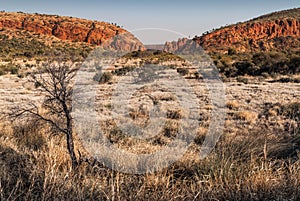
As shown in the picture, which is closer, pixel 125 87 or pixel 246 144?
pixel 246 144

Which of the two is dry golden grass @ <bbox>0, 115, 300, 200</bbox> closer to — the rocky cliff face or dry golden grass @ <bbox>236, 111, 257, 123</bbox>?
dry golden grass @ <bbox>236, 111, 257, 123</bbox>

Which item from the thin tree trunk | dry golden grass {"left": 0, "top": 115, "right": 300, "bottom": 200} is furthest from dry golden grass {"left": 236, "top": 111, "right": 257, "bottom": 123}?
the thin tree trunk

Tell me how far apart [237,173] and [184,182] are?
1.85 feet

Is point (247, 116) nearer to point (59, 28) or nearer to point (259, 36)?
point (259, 36)

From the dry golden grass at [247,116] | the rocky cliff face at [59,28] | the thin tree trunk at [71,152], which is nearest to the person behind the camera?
the thin tree trunk at [71,152]

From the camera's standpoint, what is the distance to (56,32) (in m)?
75.3

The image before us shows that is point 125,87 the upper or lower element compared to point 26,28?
lower

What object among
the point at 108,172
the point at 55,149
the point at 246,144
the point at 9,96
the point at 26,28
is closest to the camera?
the point at 108,172

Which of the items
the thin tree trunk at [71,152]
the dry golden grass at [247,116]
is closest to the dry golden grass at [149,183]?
the thin tree trunk at [71,152]

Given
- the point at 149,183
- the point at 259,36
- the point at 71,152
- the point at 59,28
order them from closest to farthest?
the point at 149,183, the point at 71,152, the point at 259,36, the point at 59,28

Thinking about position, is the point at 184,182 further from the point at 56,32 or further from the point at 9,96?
the point at 56,32

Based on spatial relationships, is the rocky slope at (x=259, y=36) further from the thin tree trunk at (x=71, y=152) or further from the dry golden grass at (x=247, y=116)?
the thin tree trunk at (x=71, y=152)

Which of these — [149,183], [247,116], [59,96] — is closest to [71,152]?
[59,96]

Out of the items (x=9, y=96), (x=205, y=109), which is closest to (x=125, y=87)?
(x=9, y=96)
